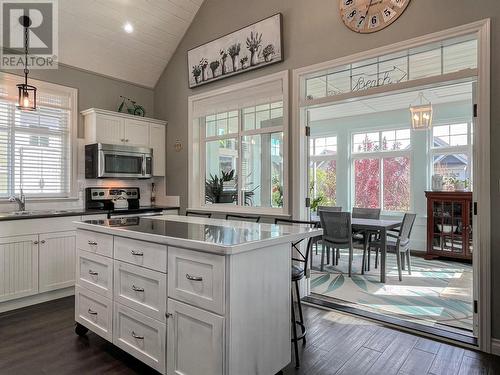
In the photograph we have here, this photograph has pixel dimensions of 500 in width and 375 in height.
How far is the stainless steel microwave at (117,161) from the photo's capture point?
419 centimetres

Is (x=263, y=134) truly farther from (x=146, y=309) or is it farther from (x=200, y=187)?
(x=146, y=309)

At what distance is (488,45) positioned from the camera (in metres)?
2.42

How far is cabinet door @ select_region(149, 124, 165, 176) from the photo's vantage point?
4.93m

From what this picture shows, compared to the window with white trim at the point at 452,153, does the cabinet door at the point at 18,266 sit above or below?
below

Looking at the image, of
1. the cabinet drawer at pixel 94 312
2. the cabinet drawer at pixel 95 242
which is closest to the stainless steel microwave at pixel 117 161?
the cabinet drawer at pixel 95 242

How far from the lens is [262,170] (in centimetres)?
401

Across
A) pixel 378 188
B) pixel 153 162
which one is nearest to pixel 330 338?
pixel 153 162

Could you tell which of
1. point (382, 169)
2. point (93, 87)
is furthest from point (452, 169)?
point (93, 87)

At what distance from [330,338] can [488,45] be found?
2.55m

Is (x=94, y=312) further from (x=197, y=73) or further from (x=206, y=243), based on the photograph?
(x=197, y=73)

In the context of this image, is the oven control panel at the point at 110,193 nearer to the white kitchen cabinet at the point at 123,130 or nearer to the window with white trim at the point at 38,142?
the window with white trim at the point at 38,142

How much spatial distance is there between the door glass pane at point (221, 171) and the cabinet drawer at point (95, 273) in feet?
6.77

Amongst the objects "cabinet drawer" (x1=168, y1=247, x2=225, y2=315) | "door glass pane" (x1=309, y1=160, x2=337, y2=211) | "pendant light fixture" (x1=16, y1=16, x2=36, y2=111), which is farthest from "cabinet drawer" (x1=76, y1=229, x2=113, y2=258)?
"door glass pane" (x1=309, y1=160, x2=337, y2=211)

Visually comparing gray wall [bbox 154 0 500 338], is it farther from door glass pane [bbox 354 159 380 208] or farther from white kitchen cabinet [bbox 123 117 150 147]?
door glass pane [bbox 354 159 380 208]
